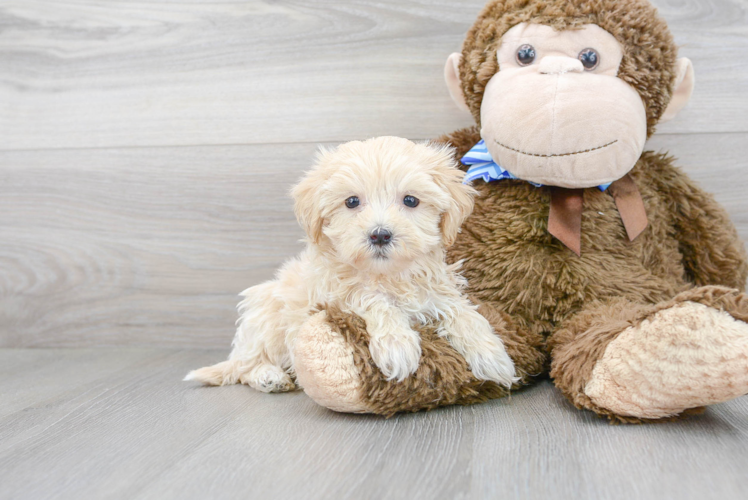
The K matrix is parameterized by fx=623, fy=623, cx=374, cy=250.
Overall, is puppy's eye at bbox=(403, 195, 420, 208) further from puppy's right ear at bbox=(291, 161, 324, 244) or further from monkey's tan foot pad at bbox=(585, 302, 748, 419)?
monkey's tan foot pad at bbox=(585, 302, 748, 419)

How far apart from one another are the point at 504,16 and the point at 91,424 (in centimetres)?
91

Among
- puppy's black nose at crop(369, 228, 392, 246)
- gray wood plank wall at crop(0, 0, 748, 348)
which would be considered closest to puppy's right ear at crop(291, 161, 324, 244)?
puppy's black nose at crop(369, 228, 392, 246)

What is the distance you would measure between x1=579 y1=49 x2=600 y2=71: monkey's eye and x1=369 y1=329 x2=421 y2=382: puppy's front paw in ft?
1.72

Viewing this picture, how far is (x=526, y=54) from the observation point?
1.01 metres

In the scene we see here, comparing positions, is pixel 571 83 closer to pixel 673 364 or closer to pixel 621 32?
pixel 621 32

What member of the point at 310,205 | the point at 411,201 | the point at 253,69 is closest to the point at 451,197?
the point at 411,201

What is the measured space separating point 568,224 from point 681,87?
0.33 metres

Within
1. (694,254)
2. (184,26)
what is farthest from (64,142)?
(694,254)

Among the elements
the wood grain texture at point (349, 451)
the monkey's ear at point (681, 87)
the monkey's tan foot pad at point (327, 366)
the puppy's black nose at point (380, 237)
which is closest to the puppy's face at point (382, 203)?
the puppy's black nose at point (380, 237)

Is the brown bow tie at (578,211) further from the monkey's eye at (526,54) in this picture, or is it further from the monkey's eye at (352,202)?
the monkey's eye at (352,202)

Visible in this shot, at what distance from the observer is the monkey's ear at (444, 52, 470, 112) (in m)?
1.13

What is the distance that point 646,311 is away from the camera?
0.80m

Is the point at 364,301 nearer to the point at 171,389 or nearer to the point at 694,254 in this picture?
the point at 171,389

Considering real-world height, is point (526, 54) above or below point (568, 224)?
above
